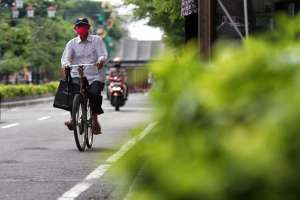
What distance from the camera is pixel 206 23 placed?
32.2 ft

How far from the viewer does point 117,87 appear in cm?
2462

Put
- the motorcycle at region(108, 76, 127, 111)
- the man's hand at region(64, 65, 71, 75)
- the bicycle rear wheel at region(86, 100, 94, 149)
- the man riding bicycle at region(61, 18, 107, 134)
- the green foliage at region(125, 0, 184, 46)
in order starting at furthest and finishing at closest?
1. the motorcycle at region(108, 76, 127, 111)
2. the green foliage at region(125, 0, 184, 46)
3. the bicycle rear wheel at region(86, 100, 94, 149)
4. the man riding bicycle at region(61, 18, 107, 134)
5. the man's hand at region(64, 65, 71, 75)

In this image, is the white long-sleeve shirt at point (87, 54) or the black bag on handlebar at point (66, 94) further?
the white long-sleeve shirt at point (87, 54)

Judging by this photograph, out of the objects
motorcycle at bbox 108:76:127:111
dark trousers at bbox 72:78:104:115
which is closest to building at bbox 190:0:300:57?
dark trousers at bbox 72:78:104:115

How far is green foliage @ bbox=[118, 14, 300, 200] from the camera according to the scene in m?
1.66

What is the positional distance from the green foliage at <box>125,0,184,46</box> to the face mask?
4.70ft

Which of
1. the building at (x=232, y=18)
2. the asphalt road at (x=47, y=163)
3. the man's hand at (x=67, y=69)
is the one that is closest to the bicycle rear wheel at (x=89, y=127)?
the asphalt road at (x=47, y=163)

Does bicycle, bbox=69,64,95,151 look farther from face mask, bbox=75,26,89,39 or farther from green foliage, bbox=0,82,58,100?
green foliage, bbox=0,82,58,100

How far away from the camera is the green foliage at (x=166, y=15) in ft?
38.4

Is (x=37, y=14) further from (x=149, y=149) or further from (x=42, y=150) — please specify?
(x=149, y=149)

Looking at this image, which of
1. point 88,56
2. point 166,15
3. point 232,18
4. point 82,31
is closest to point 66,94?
point 88,56

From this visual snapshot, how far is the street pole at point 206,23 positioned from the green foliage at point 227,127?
7.68 meters

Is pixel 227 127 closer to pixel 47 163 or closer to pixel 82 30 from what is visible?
pixel 47 163

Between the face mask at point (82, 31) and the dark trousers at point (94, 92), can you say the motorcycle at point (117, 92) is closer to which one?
the dark trousers at point (94, 92)
